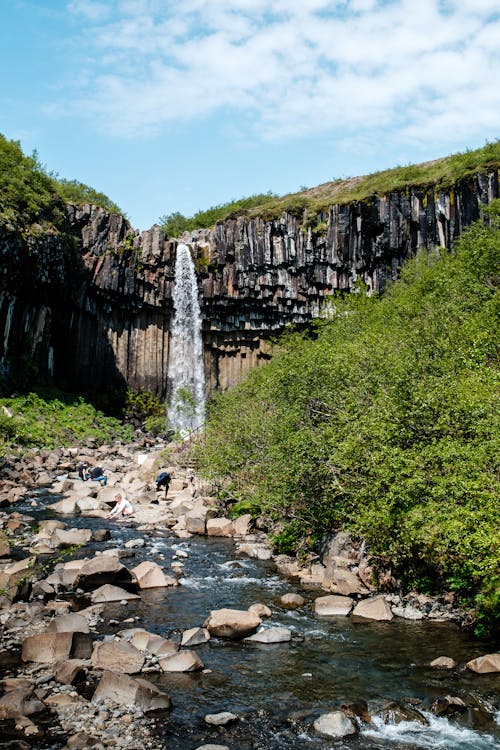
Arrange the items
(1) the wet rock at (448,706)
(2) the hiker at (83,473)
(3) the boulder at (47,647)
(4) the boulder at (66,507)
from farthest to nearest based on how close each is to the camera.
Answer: (2) the hiker at (83,473)
(4) the boulder at (66,507)
(3) the boulder at (47,647)
(1) the wet rock at (448,706)

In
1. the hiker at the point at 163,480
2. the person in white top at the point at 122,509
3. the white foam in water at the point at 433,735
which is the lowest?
the white foam in water at the point at 433,735

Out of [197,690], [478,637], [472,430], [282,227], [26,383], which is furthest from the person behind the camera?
[282,227]

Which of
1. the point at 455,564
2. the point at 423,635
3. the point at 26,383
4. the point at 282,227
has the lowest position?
the point at 423,635

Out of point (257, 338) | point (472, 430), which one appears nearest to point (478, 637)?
point (472, 430)

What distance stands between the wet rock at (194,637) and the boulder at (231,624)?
25cm

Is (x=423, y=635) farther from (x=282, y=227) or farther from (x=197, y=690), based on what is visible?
(x=282, y=227)

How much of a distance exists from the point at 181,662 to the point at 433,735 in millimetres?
3935

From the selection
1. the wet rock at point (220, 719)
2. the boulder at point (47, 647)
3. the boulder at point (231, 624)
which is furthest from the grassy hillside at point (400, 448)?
the boulder at point (47, 647)

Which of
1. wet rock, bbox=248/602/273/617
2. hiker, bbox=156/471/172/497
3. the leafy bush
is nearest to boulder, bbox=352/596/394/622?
wet rock, bbox=248/602/273/617

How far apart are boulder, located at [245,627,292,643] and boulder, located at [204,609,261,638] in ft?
0.55

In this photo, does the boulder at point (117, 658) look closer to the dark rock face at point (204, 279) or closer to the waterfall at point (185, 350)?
the dark rock face at point (204, 279)

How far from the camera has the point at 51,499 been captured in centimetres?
2509

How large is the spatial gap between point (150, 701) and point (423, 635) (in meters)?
5.62

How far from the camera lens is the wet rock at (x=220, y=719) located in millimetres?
7953
